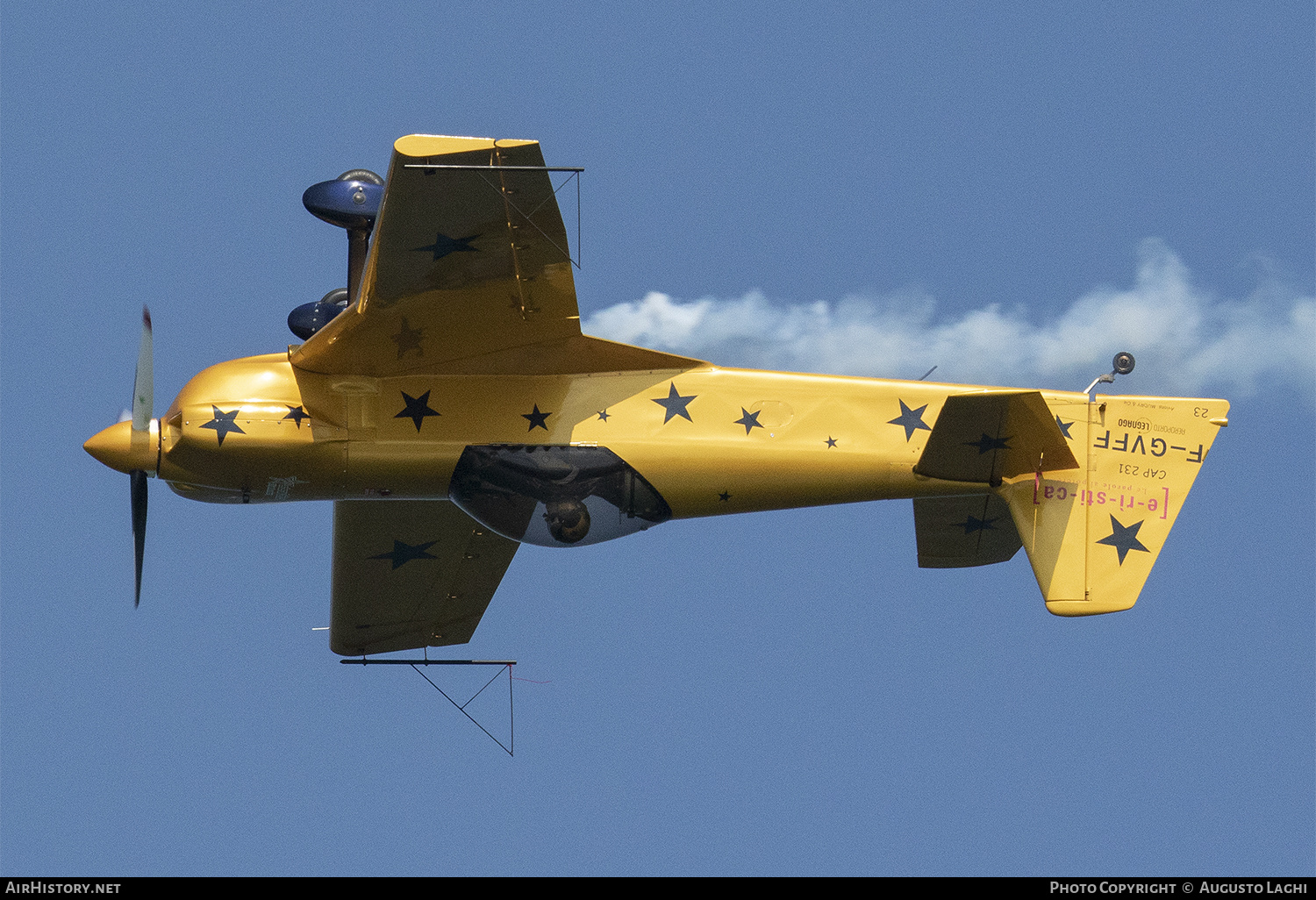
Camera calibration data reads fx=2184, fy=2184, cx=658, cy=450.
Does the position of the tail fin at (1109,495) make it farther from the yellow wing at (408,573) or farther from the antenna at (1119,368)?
the yellow wing at (408,573)

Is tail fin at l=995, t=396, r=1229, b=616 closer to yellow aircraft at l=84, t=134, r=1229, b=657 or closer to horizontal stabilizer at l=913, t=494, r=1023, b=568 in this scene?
yellow aircraft at l=84, t=134, r=1229, b=657

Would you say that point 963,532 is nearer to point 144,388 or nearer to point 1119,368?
point 1119,368

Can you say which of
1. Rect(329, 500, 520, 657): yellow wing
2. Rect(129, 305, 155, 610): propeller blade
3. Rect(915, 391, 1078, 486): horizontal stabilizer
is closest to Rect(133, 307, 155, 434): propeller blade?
Rect(129, 305, 155, 610): propeller blade

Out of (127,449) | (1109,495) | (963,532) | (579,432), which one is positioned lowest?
(963,532)

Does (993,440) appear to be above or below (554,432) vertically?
below

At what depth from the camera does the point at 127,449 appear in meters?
21.9

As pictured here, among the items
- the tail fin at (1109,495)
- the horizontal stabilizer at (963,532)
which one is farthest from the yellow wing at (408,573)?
the tail fin at (1109,495)

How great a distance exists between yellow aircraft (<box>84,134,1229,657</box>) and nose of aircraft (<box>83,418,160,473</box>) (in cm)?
2

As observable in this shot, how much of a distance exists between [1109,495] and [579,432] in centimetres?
551

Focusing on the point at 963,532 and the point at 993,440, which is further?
the point at 963,532

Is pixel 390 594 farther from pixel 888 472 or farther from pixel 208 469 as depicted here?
pixel 888 472

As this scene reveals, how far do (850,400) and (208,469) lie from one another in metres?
6.55

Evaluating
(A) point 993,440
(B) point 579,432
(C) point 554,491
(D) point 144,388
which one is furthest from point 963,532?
(D) point 144,388

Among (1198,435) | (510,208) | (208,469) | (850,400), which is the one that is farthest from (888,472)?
(208,469)
